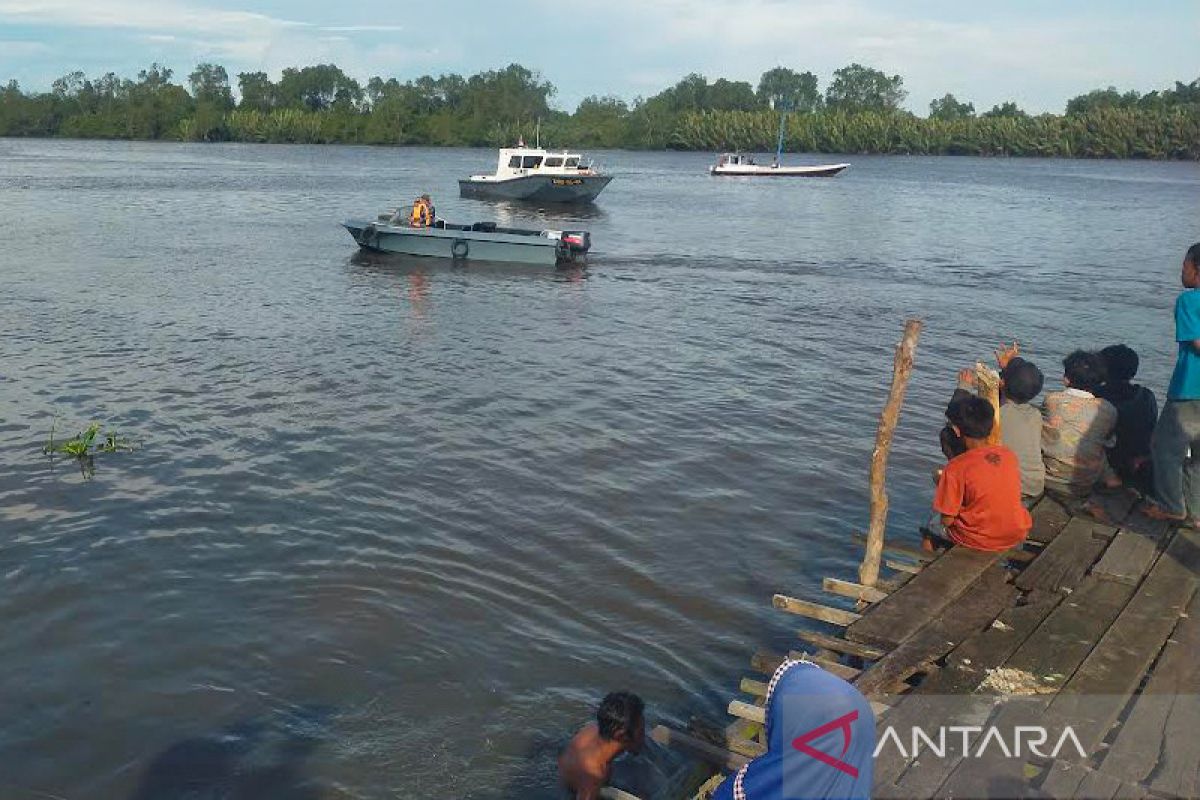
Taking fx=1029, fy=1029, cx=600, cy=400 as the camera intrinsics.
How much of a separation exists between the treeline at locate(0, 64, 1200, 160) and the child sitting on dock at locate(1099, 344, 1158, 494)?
100561 mm

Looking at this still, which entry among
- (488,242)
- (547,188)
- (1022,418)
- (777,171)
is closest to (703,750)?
(1022,418)

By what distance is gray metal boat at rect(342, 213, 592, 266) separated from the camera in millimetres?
26234

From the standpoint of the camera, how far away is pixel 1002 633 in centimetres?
608

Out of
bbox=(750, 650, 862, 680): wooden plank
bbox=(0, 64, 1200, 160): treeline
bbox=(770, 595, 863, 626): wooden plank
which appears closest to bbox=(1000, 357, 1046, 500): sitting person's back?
bbox=(770, 595, 863, 626): wooden plank

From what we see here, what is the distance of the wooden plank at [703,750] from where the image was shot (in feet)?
17.3

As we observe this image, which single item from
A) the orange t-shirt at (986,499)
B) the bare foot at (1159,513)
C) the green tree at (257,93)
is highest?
A: the green tree at (257,93)

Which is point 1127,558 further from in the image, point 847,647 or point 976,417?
point 847,647

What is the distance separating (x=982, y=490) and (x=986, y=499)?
0.22ft

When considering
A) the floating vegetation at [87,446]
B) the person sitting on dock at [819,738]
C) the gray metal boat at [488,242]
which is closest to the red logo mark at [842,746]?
the person sitting on dock at [819,738]

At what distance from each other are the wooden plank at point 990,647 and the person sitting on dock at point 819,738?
87.8 inches

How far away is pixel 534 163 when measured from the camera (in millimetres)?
45062

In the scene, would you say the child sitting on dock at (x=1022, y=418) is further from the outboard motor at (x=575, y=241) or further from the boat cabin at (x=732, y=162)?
the boat cabin at (x=732, y=162)

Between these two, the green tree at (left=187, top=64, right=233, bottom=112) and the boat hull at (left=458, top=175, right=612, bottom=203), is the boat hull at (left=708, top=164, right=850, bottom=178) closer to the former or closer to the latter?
the boat hull at (left=458, top=175, right=612, bottom=203)

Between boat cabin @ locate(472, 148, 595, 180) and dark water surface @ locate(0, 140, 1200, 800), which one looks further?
boat cabin @ locate(472, 148, 595, 180)
